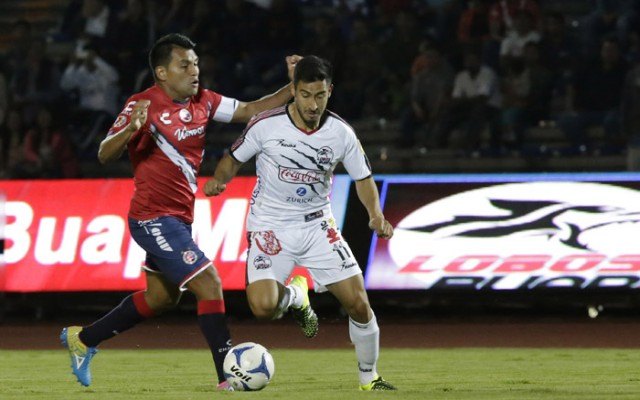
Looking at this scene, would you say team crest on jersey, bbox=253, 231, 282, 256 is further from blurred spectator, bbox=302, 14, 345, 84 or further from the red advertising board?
blurred spectator, bbox=302, 14, 345, 84

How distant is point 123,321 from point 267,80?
10.2m

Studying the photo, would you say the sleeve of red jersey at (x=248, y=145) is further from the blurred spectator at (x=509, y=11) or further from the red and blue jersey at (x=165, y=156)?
the blurred spectator at (x=509, y=11)

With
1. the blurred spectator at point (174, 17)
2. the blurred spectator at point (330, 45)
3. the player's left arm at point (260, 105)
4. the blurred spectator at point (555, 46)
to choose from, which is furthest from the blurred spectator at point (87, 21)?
the player's left arm at point (260, 105)

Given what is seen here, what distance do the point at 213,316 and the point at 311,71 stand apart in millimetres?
1605

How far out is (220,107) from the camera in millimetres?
8758

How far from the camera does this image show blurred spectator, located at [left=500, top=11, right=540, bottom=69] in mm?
17250

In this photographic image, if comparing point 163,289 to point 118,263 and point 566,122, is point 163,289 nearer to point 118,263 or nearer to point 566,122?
point 118,263

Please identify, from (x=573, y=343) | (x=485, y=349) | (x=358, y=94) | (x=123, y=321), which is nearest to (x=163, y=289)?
(x=123, y=321)

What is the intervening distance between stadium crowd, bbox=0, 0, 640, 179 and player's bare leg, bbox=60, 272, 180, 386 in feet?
28.7

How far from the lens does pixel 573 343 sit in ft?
39.9

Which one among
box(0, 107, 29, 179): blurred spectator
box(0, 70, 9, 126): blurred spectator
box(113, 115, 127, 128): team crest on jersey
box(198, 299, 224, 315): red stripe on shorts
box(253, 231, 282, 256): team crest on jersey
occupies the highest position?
box(113, 115, 127, 128): team crest on jersey

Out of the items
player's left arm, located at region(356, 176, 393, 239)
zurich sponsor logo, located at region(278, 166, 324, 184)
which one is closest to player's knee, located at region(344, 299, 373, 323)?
player's left arm, located at region(356, 176, 393, 239)

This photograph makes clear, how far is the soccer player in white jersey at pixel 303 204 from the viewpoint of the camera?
8.09 metres

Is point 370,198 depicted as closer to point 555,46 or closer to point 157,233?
point 157,233
